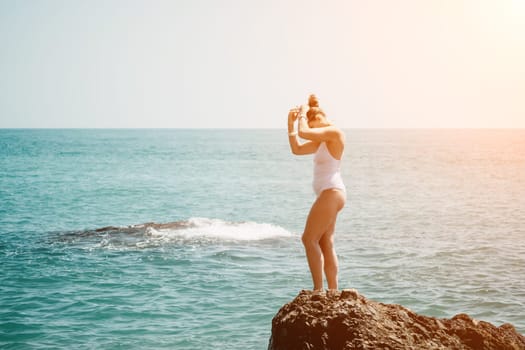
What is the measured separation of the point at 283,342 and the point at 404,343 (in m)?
1.16

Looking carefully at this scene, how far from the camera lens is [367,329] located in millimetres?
5602

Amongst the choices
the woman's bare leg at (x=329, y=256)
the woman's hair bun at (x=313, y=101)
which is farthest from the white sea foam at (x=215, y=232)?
the woman's hair bun at (x=313, y=101)

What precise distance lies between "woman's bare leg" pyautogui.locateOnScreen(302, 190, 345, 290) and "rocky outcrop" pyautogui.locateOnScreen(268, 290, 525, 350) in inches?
27.4

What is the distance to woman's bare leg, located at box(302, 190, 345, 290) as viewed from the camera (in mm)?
6738

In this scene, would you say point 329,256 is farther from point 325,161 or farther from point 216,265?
point 216,265

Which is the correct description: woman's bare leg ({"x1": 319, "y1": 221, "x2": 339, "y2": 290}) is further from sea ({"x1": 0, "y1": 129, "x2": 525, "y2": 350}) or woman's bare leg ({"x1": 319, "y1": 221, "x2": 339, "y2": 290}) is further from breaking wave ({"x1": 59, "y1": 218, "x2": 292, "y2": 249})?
breaking wave ({"x1": 59, "y1": 218, "x2": 292, "y2": 249})

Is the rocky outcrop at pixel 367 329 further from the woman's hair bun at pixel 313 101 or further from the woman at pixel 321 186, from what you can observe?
the woman's hair bun at pixel 313 101

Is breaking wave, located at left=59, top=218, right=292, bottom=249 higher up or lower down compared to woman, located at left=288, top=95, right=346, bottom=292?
lower down

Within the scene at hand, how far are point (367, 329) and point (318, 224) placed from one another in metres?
1.49

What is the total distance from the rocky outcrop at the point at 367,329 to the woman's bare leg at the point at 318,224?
2.28ft

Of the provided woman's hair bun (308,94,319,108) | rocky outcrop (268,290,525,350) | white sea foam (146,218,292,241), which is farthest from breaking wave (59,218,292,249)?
rocky outcrop (268,290,525,350)

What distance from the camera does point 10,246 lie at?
20.8 metres

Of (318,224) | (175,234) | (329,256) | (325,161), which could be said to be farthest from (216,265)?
(325,161)

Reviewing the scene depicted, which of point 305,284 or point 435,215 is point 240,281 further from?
point 435,215
